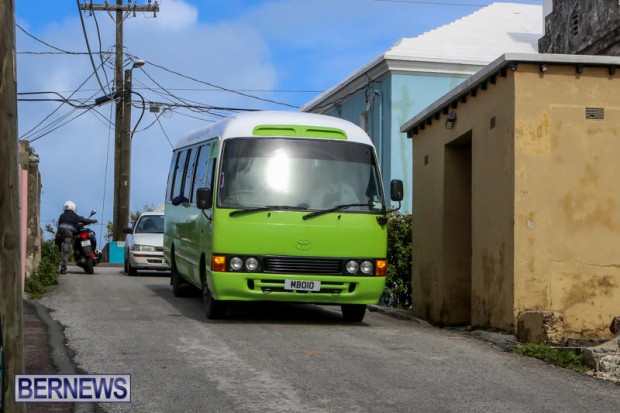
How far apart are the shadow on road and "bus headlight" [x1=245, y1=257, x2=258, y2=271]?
84cm

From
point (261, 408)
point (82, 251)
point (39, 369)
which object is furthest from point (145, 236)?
point (261, 408)

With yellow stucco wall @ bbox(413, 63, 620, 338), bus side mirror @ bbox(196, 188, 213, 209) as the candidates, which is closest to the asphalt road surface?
yellow stucco wall @ bbox(413, 63, 620, 338)

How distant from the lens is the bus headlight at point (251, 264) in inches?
533

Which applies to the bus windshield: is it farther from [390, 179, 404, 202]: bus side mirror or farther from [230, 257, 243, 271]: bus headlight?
[230, 257, 243, 271]: bus headlight

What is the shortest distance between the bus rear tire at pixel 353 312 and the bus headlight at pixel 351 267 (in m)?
0.83

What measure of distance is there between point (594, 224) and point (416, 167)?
5.47 m

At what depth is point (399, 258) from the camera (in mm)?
20938

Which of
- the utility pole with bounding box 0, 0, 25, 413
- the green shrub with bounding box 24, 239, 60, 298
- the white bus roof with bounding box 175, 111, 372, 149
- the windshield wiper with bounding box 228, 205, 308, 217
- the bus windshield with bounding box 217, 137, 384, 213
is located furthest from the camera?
the green shrub with bounding box 24, 239, 60, 298

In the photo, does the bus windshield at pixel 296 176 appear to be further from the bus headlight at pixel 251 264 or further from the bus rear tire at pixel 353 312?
the bus rear tire at pixel 353 312

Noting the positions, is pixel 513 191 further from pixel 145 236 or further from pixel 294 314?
pixel 145 236

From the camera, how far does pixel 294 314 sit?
15617 mm

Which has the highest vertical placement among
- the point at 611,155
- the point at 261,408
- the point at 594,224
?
the point at 611,155

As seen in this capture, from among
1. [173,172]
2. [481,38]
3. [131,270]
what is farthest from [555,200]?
[481,38]

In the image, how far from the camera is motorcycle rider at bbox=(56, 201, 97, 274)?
24938 mm
